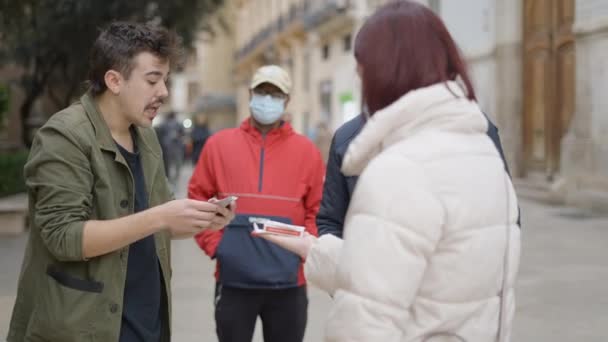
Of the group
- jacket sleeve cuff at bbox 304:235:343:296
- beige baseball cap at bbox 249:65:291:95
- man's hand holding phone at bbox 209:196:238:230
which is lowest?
jacket sleeve cuff at bbox 304:235:343:296

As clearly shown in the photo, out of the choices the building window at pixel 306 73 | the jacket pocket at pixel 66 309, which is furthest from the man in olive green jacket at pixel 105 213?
the building window at pixel 306 73

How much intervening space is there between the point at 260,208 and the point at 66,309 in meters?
1.74

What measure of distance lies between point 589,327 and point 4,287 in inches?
202

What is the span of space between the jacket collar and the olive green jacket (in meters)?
0.82

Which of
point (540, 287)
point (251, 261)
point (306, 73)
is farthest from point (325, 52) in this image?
point (251, 261)

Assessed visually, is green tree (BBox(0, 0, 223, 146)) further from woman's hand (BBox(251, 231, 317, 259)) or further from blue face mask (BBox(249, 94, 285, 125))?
woman's hand (BBox(251, 231, 317, 259))

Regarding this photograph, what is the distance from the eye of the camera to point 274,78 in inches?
175

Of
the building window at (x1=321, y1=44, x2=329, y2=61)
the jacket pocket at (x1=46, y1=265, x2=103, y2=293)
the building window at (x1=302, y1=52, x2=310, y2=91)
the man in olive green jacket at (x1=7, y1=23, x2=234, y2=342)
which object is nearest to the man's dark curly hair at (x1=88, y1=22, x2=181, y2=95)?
the man in olive green jacket at (x1=7, y1=23, x2=234, y2=342)

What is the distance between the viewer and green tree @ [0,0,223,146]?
683 inches

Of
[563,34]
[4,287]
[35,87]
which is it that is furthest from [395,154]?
[35,87]

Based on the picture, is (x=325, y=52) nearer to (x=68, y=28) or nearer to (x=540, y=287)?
(x=68, y=28)

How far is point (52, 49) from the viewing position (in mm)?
19516

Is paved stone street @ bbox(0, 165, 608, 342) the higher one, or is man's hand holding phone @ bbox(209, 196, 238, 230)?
man's hand holding phone @ bbox(209, 196, 238, 230)

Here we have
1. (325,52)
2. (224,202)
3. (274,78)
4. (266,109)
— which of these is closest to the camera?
(224,202)
